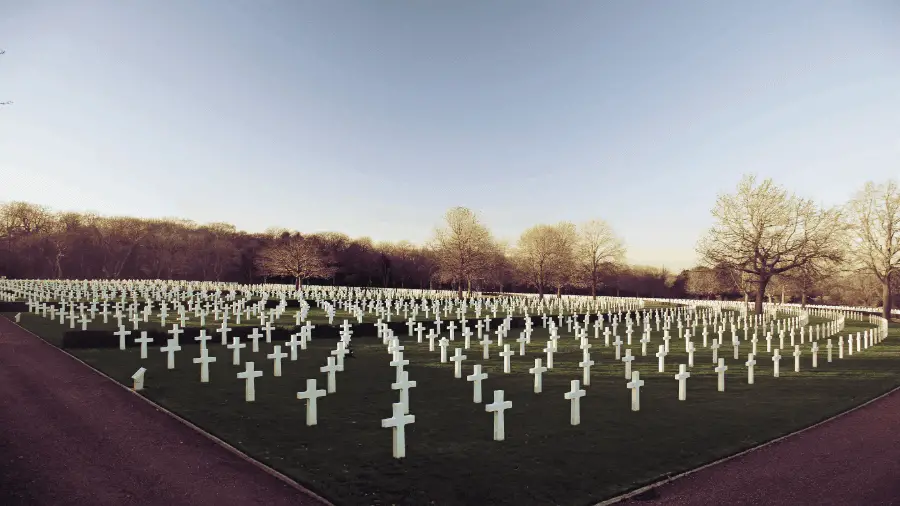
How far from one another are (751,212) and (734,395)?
103ft

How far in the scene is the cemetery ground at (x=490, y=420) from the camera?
236 inches

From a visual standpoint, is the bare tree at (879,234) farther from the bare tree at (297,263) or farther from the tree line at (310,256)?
the bare tree at (297,263)

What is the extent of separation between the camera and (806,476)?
6320mm

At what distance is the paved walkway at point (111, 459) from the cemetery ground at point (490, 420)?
1.38 ft

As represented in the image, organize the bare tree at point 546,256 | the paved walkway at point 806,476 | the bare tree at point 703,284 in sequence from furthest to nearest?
the bare tree at point 703,284 → the bare tree at point 546,256 → the paved walkway at point 806,476

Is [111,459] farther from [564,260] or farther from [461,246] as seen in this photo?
[564,260]

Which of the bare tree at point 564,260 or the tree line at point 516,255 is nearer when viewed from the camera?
the tree line at point 516,255

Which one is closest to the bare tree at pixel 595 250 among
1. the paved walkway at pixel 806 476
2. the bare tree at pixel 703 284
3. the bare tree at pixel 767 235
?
the bare tree at pixel 703 284

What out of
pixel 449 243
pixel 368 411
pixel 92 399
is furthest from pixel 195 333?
pixel 449 243

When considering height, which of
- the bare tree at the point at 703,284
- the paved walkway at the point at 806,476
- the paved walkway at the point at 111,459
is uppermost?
the bare tree at the point at 703,284

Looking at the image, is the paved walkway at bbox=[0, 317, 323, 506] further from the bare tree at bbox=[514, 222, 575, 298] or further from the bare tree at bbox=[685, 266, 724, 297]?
the bare tree at bbox=[685, 266, 724, 297]

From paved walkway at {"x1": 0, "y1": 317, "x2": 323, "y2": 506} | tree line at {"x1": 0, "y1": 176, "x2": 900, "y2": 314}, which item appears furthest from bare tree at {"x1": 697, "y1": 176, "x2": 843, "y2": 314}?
paved walkway at {"x1": 0, "y1": 317, "x2": 323, "y2": 506}

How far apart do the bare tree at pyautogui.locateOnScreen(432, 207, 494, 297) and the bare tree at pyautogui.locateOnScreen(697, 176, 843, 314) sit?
23.1 m

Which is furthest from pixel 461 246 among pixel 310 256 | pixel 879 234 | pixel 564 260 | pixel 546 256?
pixel 879 234
